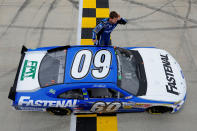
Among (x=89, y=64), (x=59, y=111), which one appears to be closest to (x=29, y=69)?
(x=59, y=111)

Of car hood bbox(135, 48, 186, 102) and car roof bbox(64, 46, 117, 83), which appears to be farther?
car hood bbox(135, 48, 186, 102)

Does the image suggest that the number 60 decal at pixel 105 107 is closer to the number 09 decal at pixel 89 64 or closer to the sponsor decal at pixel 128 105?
the sponsor decal at pixel 128 105

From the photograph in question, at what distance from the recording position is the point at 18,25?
20.0 ft

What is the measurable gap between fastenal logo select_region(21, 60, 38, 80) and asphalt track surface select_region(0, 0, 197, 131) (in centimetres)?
114

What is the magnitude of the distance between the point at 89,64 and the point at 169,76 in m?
2.00

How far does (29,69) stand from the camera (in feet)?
12.6

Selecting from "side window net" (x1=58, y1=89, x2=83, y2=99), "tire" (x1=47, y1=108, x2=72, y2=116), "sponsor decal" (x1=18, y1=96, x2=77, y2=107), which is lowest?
"tire" (x1=47, y1=108, x2=72, y2=116)

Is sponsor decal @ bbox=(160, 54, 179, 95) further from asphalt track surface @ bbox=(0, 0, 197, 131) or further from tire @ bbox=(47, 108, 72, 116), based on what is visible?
tire @ bbox=(47, 108, 72, 116)

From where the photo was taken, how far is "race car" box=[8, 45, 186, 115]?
3.37 meters

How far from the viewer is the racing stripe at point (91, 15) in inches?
228

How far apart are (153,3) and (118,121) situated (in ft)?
17.1

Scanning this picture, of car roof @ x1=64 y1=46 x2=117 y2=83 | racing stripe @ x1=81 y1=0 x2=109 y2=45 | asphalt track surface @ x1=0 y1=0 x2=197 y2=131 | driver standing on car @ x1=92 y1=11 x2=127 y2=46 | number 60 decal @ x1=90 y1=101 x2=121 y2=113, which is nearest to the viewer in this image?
car roof @ x1=64 y1=46 x2=117 y2=83

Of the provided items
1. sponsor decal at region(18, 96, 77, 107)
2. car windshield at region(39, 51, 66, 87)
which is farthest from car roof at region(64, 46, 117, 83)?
sponsor decal at region(18, 96, 77, 107)

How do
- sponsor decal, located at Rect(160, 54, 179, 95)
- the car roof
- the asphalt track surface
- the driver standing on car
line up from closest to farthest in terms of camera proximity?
the car roof, sponsor decal, located at Rect(160, 54, 179, 95), the driver standing on car, the asphalt track surface
